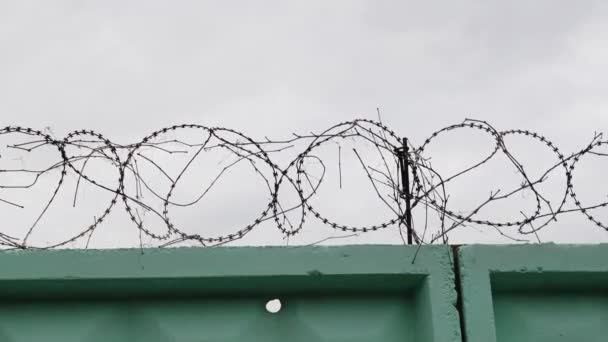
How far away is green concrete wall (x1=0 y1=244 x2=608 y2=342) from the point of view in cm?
274

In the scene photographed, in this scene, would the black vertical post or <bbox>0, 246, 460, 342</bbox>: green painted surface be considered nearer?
<bbox>0, 246, 460, 342</bbox>: green painted surface

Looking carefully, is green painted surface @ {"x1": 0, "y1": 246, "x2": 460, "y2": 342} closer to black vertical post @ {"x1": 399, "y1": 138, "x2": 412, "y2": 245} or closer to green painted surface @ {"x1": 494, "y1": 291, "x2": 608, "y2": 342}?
black vertical post @ {"x1": 399, "y1": 138, "x2": 412, "y2": 245}

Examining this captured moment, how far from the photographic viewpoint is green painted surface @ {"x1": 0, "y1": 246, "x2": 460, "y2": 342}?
2740 millimetres

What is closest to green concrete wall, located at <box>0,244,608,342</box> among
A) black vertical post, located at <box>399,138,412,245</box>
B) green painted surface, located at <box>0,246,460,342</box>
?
green painted surface, located at <box>0,246,460,342</box>

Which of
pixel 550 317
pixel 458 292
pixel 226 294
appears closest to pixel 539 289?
pixel 550 317

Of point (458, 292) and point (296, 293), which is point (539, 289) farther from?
point (296, 293)

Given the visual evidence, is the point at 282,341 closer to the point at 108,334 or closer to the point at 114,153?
the point at 108,334

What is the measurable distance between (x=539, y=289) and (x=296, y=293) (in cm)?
95

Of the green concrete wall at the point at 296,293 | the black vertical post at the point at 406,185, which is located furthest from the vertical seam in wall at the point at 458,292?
the black vertical post at the point at 406,185

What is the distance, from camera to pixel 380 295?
114 inches

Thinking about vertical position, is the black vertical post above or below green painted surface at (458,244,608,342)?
above

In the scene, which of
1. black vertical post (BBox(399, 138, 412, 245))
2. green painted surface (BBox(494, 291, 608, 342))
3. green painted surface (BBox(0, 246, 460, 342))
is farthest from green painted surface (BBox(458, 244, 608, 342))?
black vertical post (BBox(399, 138, 412, 245))

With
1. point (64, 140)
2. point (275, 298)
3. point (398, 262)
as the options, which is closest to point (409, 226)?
point (398, 262)

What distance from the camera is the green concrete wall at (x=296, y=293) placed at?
9.00ft
